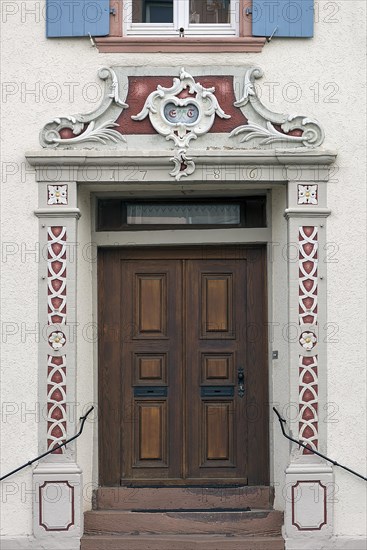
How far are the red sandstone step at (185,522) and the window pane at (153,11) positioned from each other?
450cm

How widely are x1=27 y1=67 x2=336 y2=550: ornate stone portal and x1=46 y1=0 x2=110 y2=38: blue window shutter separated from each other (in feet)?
1.27

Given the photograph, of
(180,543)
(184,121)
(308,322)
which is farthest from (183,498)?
(184,121)

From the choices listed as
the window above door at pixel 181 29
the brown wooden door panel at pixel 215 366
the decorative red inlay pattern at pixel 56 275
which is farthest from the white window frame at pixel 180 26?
the brown wooden door panel at pixel 215 366

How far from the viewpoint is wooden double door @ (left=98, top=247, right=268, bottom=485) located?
35.2ft

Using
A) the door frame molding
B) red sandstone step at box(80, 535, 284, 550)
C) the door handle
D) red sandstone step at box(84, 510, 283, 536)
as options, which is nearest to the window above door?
the door frame molding

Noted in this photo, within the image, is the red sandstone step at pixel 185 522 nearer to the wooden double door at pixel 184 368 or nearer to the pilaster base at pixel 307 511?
the pilaster base at pixel 307 511

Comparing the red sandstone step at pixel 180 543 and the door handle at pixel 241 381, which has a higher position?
the door handle at pixel 241 381

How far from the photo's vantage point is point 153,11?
10547mm

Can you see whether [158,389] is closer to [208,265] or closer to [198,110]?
[208,265]

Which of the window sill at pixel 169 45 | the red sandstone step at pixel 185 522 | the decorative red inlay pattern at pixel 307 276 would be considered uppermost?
the window sill at pixel 169 45

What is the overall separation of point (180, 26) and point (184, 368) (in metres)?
3.18

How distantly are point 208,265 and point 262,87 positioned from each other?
177cm

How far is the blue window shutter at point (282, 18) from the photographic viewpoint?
10.2 m

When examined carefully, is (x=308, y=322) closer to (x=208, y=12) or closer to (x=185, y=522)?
(x=185, y=522)
